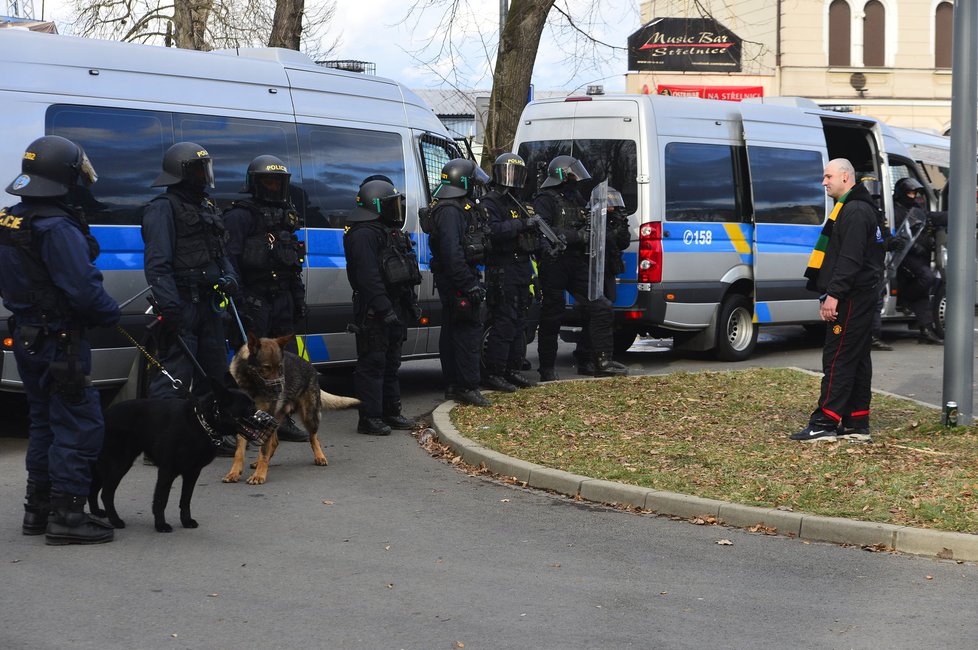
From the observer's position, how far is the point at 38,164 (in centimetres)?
557

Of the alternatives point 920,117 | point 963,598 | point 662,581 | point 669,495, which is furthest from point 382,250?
point 920,117

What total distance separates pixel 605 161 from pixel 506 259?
8.38 ft

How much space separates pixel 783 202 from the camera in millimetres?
13477

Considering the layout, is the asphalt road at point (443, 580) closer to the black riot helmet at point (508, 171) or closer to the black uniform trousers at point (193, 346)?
the black uniform trousers at point (193, 346)

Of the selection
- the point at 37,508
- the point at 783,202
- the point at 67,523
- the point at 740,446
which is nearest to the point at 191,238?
the point at 37,508

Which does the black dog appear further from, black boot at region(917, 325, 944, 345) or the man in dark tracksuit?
black boot at region(917, 325, 944, 345)

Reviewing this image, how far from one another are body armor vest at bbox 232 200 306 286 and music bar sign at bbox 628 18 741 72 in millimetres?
34906

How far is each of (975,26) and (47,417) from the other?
21.7 feet

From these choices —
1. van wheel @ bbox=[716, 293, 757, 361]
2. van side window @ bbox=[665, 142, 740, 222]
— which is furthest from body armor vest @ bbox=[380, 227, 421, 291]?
van wheel @ bbox=[716, 293, 757, 361]

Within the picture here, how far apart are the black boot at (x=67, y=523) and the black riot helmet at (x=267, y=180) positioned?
321 cm

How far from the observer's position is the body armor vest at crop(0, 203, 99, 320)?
18.1 feet

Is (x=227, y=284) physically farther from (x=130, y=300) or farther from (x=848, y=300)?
(x=848, y=300)

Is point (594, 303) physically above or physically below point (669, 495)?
above

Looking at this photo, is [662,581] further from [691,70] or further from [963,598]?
[691,70]
